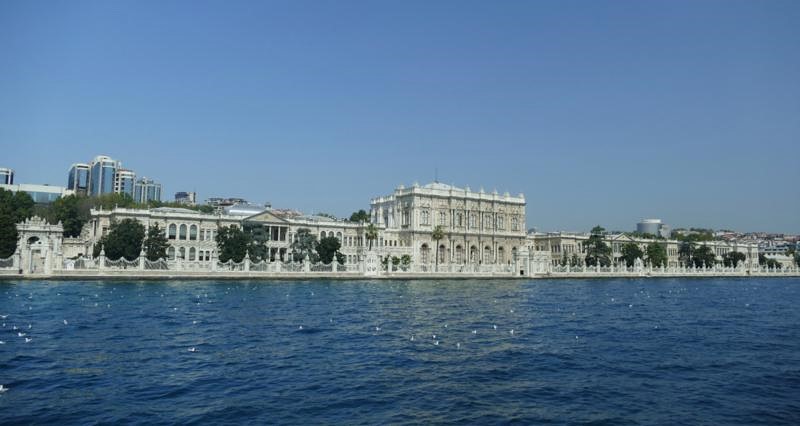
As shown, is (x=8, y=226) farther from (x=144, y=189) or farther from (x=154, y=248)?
(x=144, y=189)

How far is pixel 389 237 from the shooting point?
8700 cm

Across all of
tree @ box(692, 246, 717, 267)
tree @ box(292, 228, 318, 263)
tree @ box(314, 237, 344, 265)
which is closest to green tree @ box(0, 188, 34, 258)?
tree @ box(292, 228, 318, 263)

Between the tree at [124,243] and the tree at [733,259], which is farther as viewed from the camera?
→ the tree at [733,259]

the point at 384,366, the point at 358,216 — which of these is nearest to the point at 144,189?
the point at 358,216

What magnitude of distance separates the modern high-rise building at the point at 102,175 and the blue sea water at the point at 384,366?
5154 inches

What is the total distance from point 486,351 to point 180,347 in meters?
9.29

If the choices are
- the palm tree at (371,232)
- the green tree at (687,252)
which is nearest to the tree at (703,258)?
the green tree at (687,252)

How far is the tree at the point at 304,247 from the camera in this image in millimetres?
66188

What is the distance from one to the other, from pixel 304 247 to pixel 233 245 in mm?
10452

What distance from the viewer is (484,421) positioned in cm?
1145

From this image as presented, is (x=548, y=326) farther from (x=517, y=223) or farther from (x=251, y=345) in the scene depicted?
(x=517, y=223)

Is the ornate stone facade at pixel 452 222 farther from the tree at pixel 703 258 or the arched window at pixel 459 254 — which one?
the tree at pixel 703 258

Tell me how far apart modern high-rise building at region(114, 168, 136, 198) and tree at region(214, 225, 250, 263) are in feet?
340

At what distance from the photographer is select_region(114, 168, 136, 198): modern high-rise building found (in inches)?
6038
